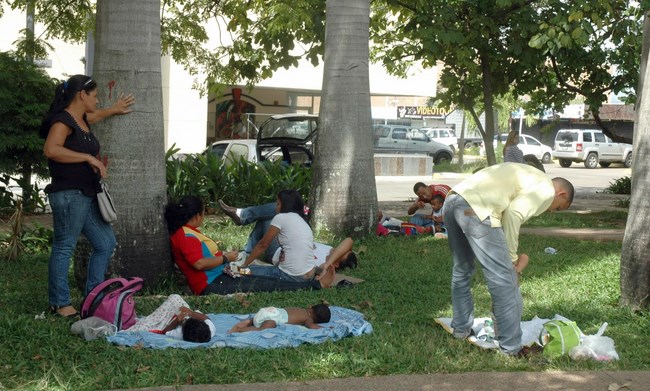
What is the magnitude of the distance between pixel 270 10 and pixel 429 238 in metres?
5.46

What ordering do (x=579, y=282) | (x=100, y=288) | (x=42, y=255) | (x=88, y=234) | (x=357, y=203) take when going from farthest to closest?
(x=357, y=203)
(x=42, y=255)
(x=579, y=282)
(x=88, y=234)
(x=100, y=288)

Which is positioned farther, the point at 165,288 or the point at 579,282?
the point at 579,282

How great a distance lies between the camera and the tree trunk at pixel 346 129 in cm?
1143

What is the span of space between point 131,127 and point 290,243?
175cm

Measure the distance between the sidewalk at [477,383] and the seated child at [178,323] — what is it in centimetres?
92

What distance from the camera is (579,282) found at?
9.16m

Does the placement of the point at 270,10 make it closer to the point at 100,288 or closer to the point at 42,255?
the point at 42,255

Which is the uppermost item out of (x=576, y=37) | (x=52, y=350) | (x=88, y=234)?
(x=576, y=37)

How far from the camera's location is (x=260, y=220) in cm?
938

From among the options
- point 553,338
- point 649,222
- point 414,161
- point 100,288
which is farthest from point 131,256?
point 414,161

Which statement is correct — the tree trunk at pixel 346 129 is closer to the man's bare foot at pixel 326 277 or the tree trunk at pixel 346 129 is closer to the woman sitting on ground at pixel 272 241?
the woman sitting on ground at pixel 272 241

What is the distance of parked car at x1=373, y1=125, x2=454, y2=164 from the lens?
3662 cm

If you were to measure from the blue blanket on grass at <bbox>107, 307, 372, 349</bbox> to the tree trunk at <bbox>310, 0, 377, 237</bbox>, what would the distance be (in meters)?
4.59

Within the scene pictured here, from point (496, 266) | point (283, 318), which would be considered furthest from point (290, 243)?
point (496, 266)
